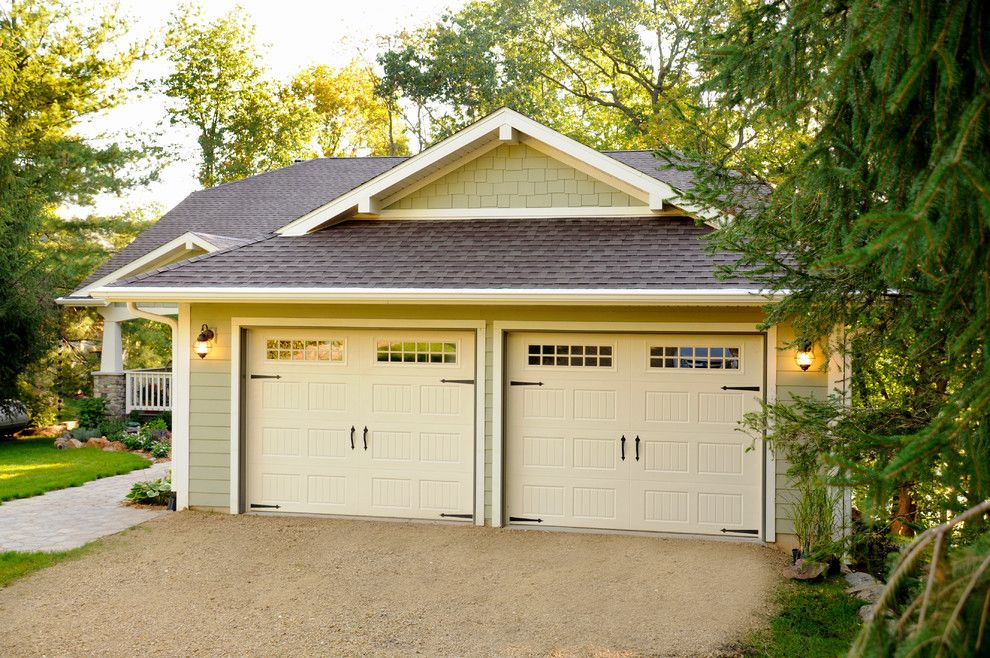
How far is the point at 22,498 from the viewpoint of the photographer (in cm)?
1158

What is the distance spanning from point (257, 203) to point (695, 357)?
36.8ft

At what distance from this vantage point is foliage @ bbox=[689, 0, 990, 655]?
7.84 feet

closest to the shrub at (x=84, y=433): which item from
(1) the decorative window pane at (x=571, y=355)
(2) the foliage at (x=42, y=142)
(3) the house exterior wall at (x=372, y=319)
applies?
(2) the foliage at (x=42, y=142)

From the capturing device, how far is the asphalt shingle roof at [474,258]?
29.5 feet

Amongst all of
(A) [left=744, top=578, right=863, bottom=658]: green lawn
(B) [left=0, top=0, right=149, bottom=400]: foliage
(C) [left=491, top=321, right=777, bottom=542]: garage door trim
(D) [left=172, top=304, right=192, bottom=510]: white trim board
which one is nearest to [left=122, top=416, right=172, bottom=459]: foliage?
(B) [left=0, top=0, right=149, bottom=400]: foliage

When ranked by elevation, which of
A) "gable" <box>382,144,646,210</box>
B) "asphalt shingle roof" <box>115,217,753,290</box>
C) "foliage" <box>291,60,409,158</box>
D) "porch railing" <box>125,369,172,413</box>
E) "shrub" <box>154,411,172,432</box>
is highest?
"foliage" <box>291,60,409,158</box>

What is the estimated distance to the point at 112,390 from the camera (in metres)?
18.1

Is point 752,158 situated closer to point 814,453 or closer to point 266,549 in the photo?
point 814,453

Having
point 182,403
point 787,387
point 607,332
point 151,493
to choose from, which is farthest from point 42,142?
point 787,387

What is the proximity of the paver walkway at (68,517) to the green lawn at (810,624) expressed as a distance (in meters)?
6.49

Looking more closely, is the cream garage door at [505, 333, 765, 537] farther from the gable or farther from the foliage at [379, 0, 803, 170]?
the foliage at [379, 0, 803, 170]

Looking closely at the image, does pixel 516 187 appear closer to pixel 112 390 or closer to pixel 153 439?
pixel 153 439

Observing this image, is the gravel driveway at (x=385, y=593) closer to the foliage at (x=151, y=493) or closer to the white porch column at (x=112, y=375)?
the foliage at (x=151, y=493)

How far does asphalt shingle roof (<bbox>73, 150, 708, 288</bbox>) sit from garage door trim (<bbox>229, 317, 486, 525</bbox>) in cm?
639
